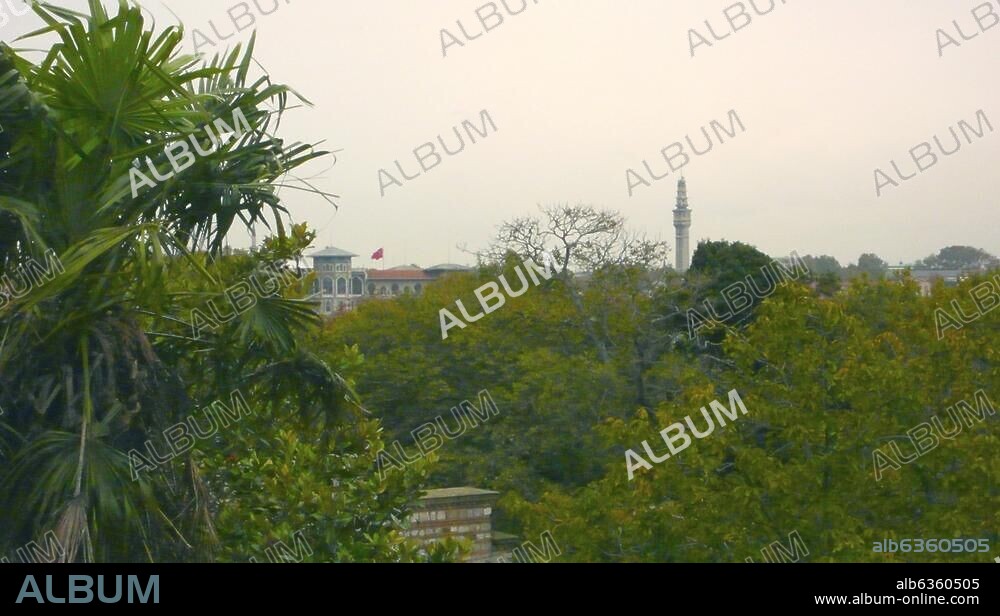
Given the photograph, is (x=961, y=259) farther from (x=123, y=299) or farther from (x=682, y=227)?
(x=123, y=299)

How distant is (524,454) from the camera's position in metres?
10.9

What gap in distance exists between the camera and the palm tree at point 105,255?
391 centimetres

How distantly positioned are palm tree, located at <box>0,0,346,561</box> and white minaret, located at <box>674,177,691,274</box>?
4509 millimetres

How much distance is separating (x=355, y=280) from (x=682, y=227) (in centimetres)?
327

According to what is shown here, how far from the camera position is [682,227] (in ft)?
32.5

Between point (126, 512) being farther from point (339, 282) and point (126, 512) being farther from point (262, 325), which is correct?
point (339, 282)

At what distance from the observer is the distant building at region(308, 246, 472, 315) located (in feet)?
26.6

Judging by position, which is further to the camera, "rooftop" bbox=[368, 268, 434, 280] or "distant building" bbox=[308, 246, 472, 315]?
"rooftop" bbox=[368, 268, 434, 280]

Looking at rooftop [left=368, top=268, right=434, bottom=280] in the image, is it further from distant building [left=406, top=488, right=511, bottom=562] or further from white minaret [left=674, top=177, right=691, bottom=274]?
distant building [left=406, top=488, right=511, bottom=562]
